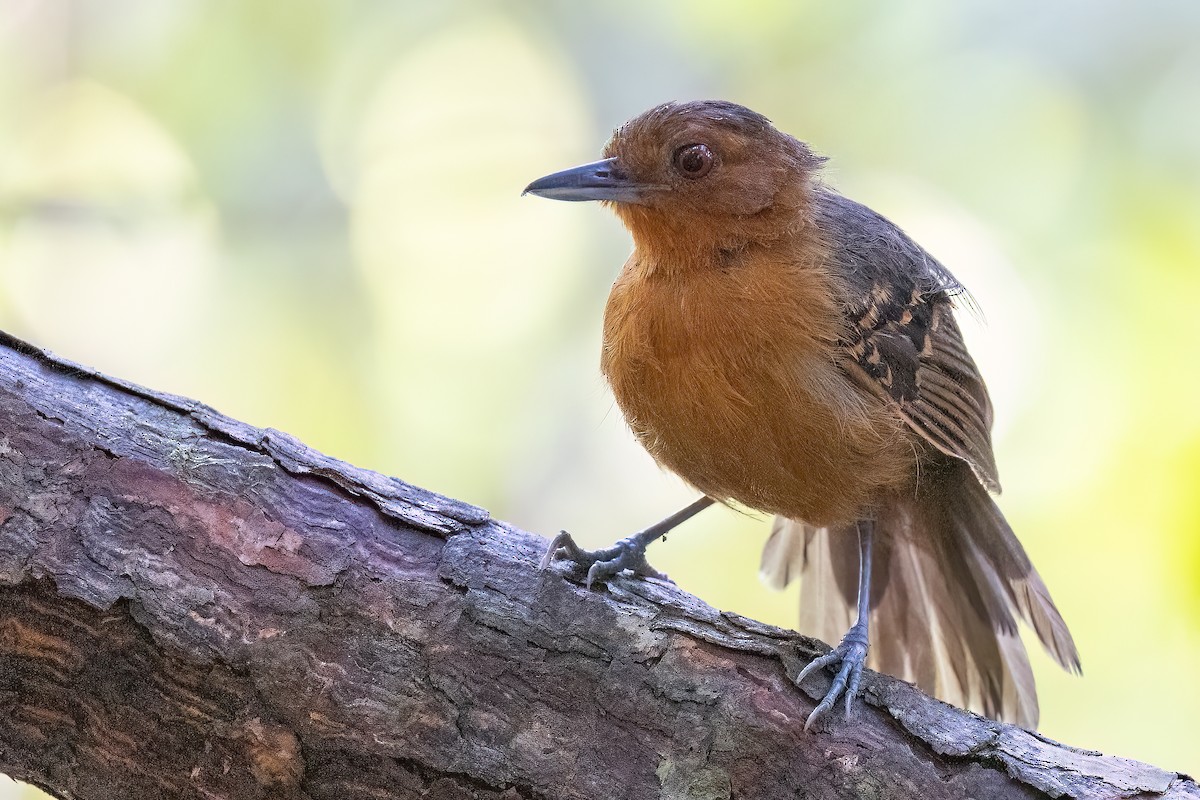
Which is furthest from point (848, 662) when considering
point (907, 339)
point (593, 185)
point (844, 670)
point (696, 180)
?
point (593, 185)

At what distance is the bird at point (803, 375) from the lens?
3264mm

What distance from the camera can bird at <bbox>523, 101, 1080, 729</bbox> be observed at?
3264 mm

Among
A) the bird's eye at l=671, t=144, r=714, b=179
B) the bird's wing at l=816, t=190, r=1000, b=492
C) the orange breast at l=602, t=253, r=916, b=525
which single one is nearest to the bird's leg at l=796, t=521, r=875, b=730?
the orange breast at l=602, t=253, r=916, b=525

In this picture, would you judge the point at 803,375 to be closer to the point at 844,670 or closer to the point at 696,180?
the point at 696,180

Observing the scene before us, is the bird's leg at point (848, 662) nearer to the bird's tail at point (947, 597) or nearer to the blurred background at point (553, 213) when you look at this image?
the bird's tail at point (947, 597)

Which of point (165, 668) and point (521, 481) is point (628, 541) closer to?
point (165, 668)

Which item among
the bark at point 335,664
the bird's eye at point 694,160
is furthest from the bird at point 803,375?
the bark at point 335,664

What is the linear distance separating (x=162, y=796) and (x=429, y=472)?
244 centimetres

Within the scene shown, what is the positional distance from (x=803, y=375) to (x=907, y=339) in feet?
1.64

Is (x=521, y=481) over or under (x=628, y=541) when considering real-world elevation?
over

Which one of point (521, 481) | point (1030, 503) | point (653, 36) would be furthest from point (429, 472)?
point (1030, 503)

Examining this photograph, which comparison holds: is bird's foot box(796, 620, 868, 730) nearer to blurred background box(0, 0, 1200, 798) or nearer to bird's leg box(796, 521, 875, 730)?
bird's leg box(796, 521, 875, 730)

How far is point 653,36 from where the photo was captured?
5.37 metres

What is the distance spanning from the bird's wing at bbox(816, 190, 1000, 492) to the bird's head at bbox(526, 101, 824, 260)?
234 millimetres
